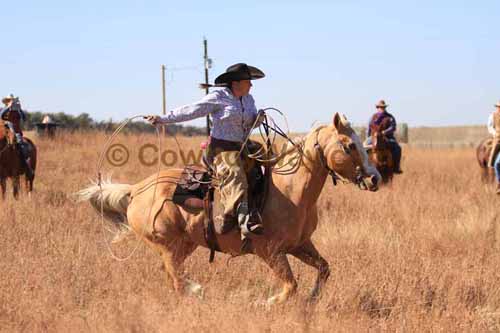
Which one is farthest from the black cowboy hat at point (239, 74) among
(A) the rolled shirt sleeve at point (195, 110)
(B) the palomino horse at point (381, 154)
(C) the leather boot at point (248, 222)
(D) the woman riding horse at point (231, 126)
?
(B) the palomino horse at point (381, 154)

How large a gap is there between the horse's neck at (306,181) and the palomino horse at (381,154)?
9.89 metres

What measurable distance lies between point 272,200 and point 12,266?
279cm

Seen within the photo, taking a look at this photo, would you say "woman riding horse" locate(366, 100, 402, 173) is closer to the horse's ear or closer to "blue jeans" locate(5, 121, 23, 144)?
"blue jeans" locate(5, 121, 23, 144)

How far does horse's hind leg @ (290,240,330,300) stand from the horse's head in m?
0.84

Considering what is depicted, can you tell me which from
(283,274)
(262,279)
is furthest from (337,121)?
(262,279)

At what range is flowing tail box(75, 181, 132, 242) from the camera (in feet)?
26.5

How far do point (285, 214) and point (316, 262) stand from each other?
24.5 inches

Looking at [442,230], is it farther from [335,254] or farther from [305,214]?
[305,214]

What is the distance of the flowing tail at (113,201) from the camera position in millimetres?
8062

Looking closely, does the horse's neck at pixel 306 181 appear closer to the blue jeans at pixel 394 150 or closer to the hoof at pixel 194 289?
the hoof at pixel 194 289

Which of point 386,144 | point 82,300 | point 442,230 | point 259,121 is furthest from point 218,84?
point 386,144

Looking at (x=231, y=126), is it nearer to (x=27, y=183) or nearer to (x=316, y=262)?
(x=316, y=262)

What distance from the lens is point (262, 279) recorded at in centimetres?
743

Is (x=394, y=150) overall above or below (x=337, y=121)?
below
